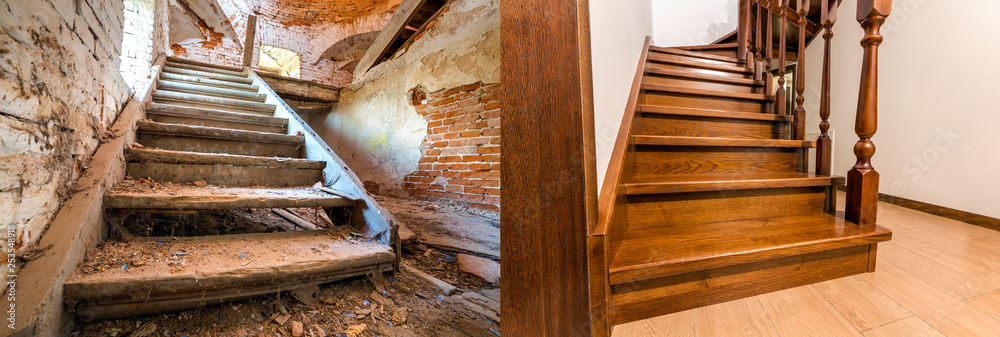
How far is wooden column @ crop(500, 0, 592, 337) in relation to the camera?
0.63m

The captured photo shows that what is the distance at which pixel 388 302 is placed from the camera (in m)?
1.17

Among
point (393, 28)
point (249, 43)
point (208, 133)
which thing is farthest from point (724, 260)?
point (249, 43)

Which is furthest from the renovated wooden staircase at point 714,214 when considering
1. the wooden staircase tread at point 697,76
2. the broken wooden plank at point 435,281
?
the broken wooden plank at point 435,281

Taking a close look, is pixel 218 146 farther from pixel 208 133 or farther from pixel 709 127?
pixel 709 127

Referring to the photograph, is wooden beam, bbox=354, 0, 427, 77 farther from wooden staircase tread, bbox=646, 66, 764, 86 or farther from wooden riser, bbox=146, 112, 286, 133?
wooden staircase tread, bbox=646, 66, 764, 86

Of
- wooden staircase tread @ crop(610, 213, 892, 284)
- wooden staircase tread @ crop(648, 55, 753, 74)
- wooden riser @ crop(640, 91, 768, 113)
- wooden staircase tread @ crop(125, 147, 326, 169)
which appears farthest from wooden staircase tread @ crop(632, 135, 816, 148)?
wooden staircase tread @ crop(125, 147, 326, 169)

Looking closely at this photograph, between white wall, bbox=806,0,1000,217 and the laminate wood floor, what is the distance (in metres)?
1.17

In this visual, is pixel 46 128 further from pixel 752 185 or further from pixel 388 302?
pixel 752 185

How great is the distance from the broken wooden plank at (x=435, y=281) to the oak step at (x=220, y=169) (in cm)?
85

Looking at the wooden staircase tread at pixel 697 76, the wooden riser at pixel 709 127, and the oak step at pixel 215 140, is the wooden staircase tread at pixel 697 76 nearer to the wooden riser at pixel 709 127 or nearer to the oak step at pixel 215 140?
the wooden riser at pixel 709 127

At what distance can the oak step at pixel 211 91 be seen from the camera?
113 inches

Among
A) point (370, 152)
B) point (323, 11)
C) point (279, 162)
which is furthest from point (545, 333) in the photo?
point (323, 11)

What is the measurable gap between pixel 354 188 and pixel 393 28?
9.78 ft

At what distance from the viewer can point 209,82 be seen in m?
3.21
